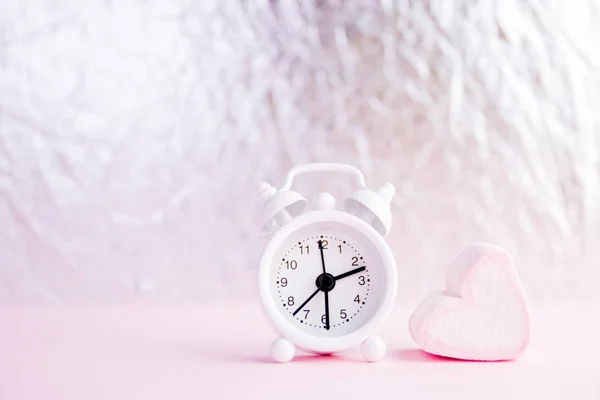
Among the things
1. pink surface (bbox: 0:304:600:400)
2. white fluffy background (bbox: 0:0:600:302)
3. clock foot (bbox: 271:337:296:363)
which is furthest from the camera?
white fluffy background (bbox: 0:0:600:302)

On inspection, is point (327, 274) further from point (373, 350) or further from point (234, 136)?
point (234, 136)

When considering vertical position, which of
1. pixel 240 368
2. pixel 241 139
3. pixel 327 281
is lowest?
pixel 240 368

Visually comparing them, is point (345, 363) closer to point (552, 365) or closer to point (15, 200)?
point (552, 365)

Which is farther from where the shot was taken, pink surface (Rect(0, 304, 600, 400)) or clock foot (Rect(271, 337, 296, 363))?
clock foot (Rect(271, 337, 296, 363))

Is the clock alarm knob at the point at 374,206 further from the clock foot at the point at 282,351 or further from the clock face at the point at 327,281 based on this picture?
the clock foot at the point at 282,351

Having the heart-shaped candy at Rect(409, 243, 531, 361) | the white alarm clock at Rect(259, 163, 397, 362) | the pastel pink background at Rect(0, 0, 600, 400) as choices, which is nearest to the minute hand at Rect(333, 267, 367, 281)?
the white alarm clock at Rect(259, 163, 397, 362)

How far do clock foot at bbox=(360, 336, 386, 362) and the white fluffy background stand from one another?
734mm

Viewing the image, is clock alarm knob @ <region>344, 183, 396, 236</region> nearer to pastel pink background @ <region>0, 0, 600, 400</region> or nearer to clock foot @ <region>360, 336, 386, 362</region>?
clock foot @ <region>360, 336, 386, 362</region>

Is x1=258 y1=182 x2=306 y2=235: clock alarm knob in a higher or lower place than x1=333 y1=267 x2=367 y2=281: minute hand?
higher

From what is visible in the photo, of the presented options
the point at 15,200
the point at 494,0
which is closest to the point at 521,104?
the point at 494,0

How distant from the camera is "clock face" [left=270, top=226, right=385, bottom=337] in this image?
1.06 metres

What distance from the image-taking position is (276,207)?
1055mm

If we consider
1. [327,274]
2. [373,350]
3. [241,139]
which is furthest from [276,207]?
[241,139]

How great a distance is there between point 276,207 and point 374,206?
0.13 m
